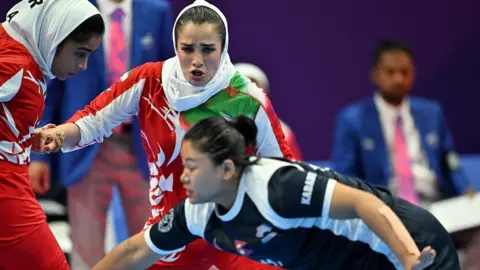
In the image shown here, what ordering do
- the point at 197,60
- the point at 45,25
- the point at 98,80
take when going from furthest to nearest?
1. the point at 98,80
2. the point at 197,60
3. the point at 45,25

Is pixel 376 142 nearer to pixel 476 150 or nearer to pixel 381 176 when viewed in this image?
pixel 381 176

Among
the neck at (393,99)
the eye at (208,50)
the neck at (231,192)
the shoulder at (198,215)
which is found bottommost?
the neck at (393,99)

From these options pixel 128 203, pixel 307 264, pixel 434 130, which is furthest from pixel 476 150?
pixel 307 264

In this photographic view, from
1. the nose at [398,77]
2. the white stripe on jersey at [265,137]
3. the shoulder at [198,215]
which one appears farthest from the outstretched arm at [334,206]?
the nose at [398,77]

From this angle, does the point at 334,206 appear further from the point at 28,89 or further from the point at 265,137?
the point at 28,89

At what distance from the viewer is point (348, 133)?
619cm

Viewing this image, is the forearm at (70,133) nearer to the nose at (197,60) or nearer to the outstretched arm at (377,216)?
the nose at (197,60)

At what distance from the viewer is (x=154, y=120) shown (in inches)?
159

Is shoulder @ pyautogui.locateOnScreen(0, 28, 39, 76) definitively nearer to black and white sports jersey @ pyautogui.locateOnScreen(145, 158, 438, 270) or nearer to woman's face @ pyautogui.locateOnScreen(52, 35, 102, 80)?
woman's face @ pyautogui.locateOnScreen(52, 35, 102, 80)

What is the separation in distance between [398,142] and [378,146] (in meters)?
0.14

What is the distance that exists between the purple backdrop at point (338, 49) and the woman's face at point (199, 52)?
3.31 meters

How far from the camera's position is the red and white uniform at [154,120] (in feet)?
13.1

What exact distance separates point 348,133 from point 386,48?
547 mm

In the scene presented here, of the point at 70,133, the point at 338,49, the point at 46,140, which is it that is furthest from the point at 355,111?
the point at 46,140
